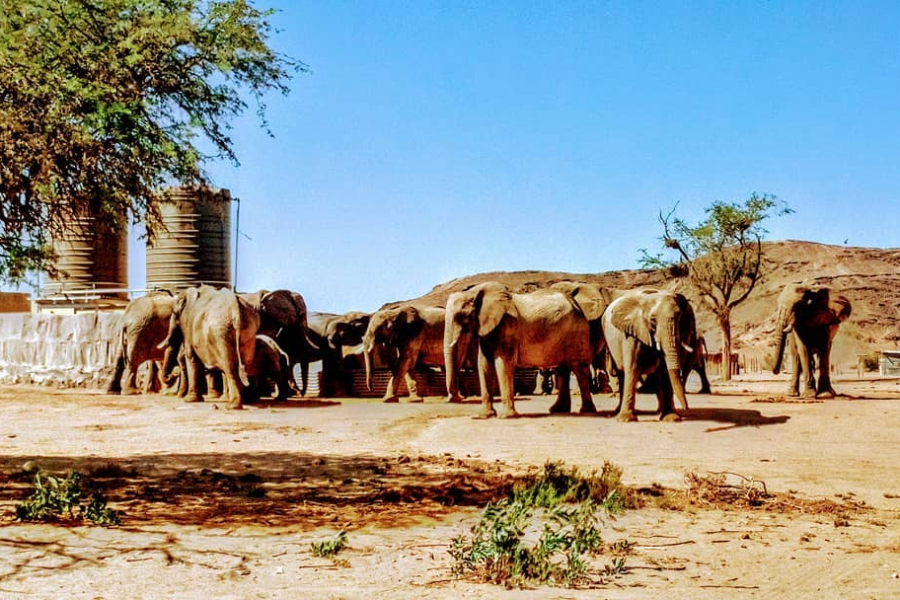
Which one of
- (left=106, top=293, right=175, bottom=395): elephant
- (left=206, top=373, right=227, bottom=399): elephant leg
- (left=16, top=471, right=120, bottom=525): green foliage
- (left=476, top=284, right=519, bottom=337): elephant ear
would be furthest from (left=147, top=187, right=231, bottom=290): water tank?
(left=16, top=471, right=120, bottom=525): green foliage

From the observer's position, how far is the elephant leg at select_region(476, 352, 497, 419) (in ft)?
58.9

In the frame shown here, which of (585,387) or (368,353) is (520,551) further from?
(368,353)

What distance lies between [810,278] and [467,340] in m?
52.7

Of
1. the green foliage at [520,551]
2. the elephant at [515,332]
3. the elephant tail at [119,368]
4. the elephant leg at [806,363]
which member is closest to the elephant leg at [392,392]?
the elephant at [515,332]

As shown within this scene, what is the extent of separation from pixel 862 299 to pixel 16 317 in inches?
2821

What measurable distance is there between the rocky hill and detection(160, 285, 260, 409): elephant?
4399 cm

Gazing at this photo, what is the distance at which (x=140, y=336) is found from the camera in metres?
26.2

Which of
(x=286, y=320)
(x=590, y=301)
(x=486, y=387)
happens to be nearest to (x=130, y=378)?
(x=286, y=320)

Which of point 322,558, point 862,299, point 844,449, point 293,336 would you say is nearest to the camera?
point 322,558

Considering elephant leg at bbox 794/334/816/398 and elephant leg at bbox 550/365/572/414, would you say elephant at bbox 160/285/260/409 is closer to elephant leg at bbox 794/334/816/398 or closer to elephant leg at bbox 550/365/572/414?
elephant leg at bbox 550/365/572/414

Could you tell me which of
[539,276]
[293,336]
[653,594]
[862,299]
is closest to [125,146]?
[653,594]

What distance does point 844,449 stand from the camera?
44.1 ft

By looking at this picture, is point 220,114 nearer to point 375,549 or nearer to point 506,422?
point 375,549

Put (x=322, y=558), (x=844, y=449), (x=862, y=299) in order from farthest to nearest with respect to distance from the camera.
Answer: (x=862, y=299), (x=844, y=449), (x=322, y=558)
